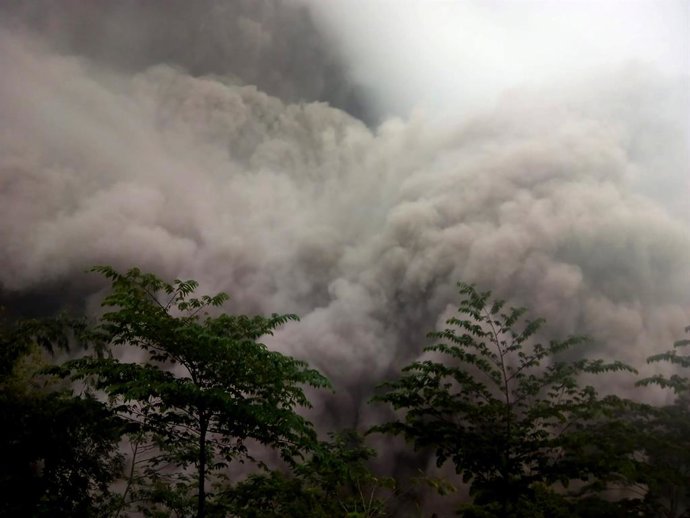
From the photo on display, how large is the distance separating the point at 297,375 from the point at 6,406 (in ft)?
12.7

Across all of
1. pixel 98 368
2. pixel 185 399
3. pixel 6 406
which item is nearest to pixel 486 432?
pixel 185 399

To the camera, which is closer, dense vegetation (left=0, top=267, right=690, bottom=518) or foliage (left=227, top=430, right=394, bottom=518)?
dense vegetation (left=0, top=267, right=690, bottom=518)

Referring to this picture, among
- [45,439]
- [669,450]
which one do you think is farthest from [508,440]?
[45,439]

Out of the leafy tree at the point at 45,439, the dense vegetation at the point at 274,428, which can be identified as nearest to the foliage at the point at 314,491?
the dense vegetation at the point at 274,428

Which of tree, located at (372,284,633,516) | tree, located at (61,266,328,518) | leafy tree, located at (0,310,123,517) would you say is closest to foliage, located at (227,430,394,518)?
tree, located at (61,266,328,518)

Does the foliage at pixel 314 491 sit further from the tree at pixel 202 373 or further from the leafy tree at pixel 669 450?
the leafy tree at pixel 669 450

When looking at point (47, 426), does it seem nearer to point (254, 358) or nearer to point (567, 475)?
point (254, 358)

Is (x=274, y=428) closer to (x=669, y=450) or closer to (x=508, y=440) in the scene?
(x=508, y=440)

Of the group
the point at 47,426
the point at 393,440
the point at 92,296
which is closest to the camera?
the point at 47,426

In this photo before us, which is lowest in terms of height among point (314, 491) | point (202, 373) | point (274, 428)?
point (314, 491)

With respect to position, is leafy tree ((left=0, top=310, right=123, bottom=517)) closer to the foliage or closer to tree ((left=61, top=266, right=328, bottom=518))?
tree ((left=61, top=266, right=328, bottom=518))

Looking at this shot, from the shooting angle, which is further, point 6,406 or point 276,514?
point 6,406

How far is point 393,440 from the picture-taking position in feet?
59.7

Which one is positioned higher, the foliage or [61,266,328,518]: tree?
[61,266,328,518]: tree
